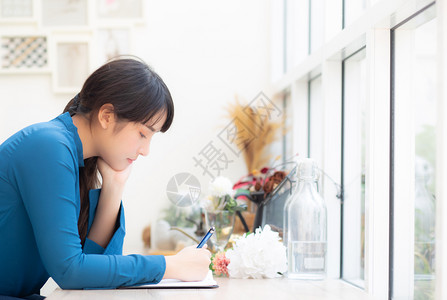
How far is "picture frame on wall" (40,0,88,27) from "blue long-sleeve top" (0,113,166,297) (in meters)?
1.81

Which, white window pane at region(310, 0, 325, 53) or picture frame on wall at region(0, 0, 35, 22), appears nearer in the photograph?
white window pane at region(310, 0, 325, 53)

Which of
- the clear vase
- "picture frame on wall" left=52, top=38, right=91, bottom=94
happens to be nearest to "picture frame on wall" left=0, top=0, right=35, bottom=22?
"picture frame on wall" left=52, top=38, right=91, bottom=94

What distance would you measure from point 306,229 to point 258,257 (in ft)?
0.53

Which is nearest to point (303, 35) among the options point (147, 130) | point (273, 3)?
point (273, 3)

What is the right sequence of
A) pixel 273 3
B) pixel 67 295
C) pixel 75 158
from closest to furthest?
1. pixel 67 295
2. pixel 75 158
3. pixel 273 3

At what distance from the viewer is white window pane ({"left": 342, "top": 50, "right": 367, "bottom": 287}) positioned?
70.3 inches

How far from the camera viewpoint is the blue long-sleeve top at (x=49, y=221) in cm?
110

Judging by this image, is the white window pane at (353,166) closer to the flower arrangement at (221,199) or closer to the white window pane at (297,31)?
the flower arrangement at (221,199)

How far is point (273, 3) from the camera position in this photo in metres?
2.85

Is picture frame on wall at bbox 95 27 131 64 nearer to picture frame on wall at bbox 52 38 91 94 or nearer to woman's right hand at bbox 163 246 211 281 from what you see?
picture frame on wall at bbox 52 38 91 94

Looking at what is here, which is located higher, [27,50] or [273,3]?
[273,3]

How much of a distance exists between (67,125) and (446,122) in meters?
0.84

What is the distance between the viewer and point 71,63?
2896 millimetres

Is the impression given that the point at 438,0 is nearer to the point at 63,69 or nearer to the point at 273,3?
the point at 273,3
